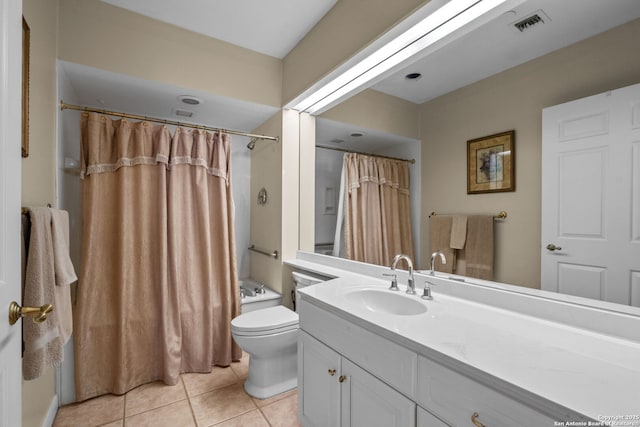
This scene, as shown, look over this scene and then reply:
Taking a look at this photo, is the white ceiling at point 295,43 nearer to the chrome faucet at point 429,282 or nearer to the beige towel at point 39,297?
the chrome faucet at point 429,282

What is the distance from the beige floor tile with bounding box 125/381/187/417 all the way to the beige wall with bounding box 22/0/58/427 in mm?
414

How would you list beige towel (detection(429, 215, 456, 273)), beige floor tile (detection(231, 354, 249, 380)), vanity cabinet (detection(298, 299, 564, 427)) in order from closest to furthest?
1. vanity cabinet (detection(298, 299, 564, 427))
2. beige towel (detection(429, 215, 456, 273))
3. beige floor tile (detection(231, 354, 249, 380))

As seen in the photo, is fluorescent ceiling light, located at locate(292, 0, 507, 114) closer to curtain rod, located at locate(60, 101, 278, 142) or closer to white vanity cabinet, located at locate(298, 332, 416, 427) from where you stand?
curtain rod, located at locate(60, 101, 278, 142)

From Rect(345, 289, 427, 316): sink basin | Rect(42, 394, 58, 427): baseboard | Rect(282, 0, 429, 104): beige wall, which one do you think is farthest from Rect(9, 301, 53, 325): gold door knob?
Rect(282, 0, 429, 104): beige wall

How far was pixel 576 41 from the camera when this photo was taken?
0.99 meters

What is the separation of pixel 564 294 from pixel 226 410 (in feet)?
6.12

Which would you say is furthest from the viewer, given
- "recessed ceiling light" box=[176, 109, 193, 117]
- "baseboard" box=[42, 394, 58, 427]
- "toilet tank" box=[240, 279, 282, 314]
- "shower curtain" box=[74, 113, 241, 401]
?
"recessed ceiling light" box=[176, 109, 193, 117]

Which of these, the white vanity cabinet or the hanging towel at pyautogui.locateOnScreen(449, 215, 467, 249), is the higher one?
the hanging towel at pyautogui.locateOnScreen(449, 215, 467, 249)

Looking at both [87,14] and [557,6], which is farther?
[87,14]

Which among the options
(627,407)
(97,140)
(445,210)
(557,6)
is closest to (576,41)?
(557,6)

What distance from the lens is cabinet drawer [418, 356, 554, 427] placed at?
2.28ft

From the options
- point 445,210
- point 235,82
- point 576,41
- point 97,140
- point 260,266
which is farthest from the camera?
point 260,266

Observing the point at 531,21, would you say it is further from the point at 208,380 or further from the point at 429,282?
the point at 208,380

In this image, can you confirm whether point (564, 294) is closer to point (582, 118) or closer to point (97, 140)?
point (582, 118)
